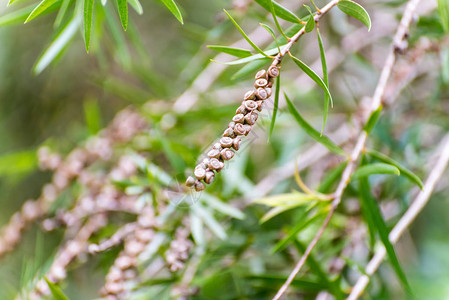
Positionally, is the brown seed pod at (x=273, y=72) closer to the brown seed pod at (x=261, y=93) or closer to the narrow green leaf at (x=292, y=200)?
the brown seed pod at (x=261, y=93)

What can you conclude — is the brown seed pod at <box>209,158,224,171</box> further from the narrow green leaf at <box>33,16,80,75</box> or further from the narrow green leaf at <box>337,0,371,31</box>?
the narrow green leaf at <box>33,16,80,75</box>

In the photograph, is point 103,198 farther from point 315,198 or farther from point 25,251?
point 25,251

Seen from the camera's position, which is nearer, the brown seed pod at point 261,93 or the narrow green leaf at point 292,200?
the brown seed pod at point 261,93

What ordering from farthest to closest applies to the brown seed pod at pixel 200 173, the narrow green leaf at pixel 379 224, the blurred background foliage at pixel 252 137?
the blurred background foliage at pixel 252 137, the narrow green leaf at pixel 379 224, the brown seed pod at pixel 200 173

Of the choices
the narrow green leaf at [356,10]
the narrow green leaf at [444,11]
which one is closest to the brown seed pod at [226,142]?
the narrow green leaf at [356,10]

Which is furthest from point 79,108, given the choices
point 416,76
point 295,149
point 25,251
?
point 416,76
